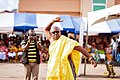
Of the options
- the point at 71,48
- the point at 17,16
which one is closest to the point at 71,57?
the point at 71,48

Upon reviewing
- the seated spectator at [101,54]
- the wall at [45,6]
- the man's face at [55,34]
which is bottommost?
the seated spectator at [101,54]

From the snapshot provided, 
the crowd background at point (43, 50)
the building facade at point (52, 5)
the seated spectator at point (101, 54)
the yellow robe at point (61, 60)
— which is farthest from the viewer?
the building facade at point (52, 5)

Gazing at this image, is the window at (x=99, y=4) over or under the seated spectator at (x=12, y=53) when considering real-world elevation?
over

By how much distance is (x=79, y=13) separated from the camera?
3198 cm

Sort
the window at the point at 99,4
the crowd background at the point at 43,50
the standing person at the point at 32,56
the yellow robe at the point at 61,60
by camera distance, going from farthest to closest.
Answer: the window at the point at 99,4
the crowd background at the point at 43,50
the standing person at the point at 32,56
the yellow robe at the point at 61,60

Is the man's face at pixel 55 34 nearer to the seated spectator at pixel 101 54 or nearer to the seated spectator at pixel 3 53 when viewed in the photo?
→ the seated spectator at pixel 3 53

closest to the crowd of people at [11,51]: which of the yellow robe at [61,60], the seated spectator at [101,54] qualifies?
the seated spectator at [101,54]

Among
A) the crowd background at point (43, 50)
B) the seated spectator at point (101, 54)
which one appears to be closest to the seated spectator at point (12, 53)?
the crowd background at point (43, 50)

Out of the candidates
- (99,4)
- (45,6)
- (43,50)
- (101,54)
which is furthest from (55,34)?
(99,4)

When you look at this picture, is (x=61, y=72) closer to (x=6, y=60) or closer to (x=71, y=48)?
(x=71, y=48)

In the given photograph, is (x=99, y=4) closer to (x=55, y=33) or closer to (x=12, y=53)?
(x=12, y=53)

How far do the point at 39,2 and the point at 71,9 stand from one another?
2.93 m

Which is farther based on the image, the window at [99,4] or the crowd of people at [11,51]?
the window at [99,4]

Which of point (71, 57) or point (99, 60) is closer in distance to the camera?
point (71, 57)
